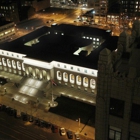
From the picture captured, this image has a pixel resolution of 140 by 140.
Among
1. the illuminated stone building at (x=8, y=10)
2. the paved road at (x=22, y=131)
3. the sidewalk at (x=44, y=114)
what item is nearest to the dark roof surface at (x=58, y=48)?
the sidewalk at (x=44, y=114)

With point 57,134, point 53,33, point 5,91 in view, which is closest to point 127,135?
point 57,134

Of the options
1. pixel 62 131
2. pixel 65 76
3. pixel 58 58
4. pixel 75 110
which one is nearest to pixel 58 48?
pixel 58 58

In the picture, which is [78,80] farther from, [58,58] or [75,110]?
[75,110]

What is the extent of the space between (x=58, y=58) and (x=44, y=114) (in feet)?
82.2

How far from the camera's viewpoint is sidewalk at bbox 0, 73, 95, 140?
75094 mm

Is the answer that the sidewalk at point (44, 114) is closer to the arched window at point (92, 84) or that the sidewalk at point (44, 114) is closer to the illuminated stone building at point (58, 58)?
the illuminated stone building at point (58, 58)

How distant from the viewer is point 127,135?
3919 cm

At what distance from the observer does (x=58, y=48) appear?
357 ft

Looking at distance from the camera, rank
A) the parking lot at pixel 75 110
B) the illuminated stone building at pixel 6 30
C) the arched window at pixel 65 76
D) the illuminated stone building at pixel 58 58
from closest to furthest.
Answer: the parking lot at pixel 75 110
the illuminated stone building at pixel 58 58
the arched window at pixel 65 76
the illuminated stone building at pixel 6 30

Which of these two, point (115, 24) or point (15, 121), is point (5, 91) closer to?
point (15, 121)

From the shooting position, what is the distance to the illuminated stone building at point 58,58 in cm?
9319

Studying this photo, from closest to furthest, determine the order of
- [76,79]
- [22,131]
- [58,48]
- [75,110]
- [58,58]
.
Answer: [22,131]
[75,110]
[76,79]
[58,58]
[58,48]

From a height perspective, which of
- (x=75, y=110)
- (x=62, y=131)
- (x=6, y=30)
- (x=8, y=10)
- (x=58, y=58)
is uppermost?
(x=8, y=10)

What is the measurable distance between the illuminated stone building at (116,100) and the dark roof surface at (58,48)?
4981 cm
